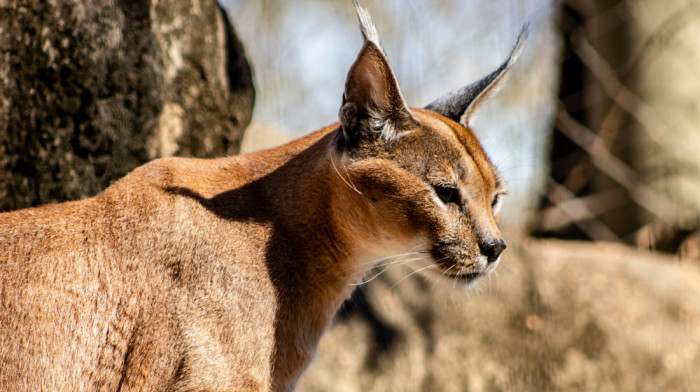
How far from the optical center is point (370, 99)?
11.7 ft

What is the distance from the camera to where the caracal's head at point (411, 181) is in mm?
3537

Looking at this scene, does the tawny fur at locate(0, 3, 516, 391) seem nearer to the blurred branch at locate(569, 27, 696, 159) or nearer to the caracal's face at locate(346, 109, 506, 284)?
the caracal's face at locate(346, 109, 506, 284)

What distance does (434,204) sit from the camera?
3535 millimetres

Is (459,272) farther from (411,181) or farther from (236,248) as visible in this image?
(236,248)

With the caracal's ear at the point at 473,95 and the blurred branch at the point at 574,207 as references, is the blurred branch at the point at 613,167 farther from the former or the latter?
the caracal's ear at the point at 473,95

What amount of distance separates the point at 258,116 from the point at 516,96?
2773mm

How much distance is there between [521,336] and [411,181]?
3.05 m

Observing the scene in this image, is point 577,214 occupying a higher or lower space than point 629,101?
lower

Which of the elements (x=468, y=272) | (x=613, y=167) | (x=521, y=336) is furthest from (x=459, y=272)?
(x=613, y=167)

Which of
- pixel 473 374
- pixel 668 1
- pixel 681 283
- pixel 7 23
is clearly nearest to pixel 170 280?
pixel 7 23

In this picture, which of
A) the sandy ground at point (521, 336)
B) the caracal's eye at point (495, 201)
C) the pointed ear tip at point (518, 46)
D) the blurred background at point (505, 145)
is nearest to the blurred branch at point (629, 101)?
the blurred background at point (505, 145)

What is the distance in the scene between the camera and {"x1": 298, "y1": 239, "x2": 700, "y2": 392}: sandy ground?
5.85 metres

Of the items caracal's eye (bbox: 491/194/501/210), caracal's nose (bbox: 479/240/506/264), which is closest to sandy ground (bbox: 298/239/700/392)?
caracal's eye (bbox: 491/194/501/210)

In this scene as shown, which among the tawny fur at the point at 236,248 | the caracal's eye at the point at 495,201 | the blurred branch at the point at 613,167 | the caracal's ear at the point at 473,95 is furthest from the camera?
the blurred branch at the point at 613,167
